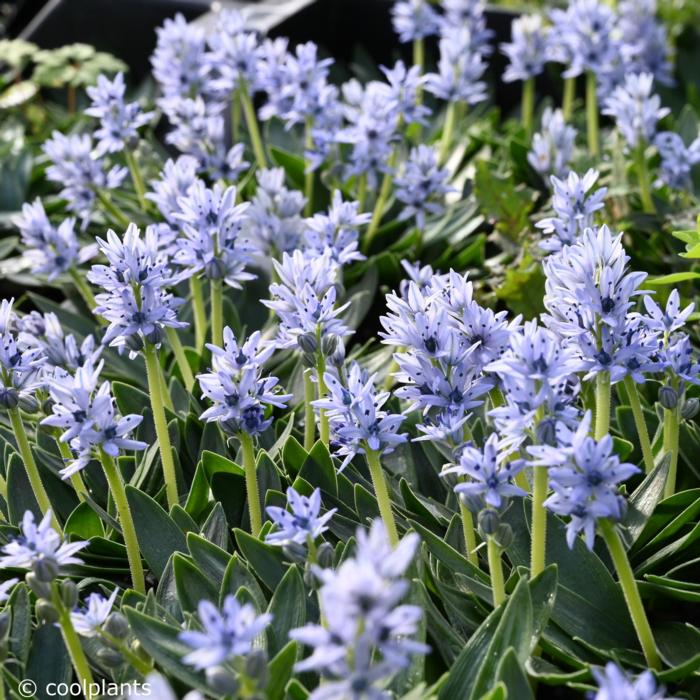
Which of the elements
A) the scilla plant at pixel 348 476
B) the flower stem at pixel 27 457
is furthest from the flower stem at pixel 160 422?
the flower stem at pixel 27 457

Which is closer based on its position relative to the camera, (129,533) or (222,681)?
(222,681)

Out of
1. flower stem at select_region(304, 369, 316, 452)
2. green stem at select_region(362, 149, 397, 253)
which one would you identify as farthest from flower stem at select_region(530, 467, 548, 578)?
green stem at select_region(362, 149, 397, 253)

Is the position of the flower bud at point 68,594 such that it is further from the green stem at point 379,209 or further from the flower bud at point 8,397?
the green stem at point 379,209

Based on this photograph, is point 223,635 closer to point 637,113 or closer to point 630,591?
point 630,591

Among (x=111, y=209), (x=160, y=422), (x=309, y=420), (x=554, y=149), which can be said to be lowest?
(x=309, y=420)

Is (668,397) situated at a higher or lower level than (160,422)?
lower

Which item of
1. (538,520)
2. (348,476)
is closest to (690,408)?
(538,520)

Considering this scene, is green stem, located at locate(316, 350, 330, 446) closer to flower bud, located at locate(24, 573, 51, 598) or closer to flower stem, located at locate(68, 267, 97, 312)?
flower bud, located at locate(24, 573, 51, 598)
